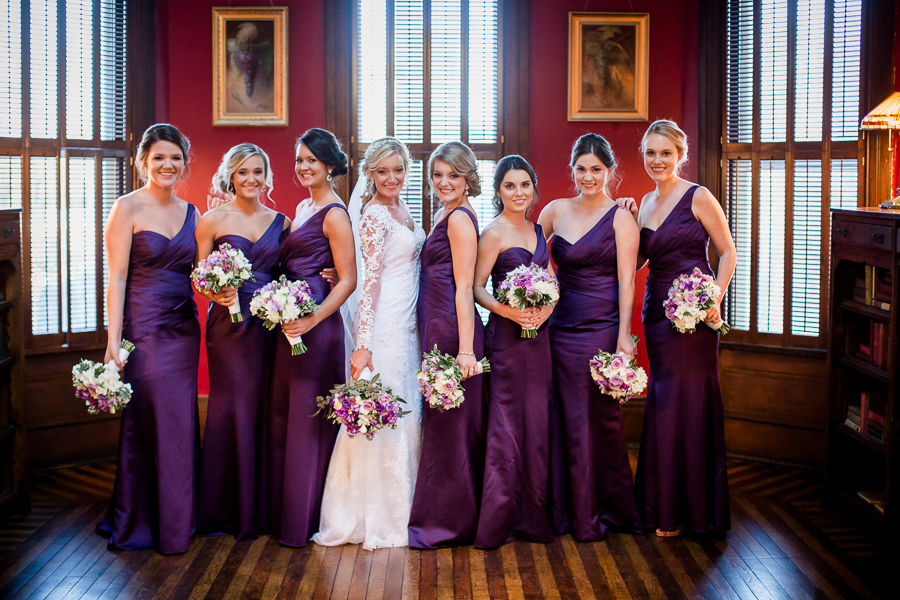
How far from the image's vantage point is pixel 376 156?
13.2 ft

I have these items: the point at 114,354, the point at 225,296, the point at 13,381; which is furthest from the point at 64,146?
the point at 225,296

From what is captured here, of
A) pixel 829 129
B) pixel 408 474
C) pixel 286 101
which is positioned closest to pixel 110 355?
pixel 408 474

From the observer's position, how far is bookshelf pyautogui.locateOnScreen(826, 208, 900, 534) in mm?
4031

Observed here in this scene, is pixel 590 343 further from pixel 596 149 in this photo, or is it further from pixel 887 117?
pixel 887 117

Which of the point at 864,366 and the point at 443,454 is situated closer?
the point at 443,454

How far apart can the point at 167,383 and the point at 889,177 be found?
168 inches

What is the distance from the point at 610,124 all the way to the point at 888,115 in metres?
1.78

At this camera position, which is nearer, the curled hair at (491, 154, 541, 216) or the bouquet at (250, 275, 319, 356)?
the bouquet at (250, 275, 319, 356)

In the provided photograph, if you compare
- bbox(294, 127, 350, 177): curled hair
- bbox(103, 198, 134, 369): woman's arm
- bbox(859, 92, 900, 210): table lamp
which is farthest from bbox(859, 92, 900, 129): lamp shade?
bbox(103, 198, 134, 369): woman's arm

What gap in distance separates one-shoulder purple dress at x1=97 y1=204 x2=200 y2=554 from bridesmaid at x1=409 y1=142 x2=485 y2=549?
3.77ft

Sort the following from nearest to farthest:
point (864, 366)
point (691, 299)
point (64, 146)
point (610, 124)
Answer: point (691, 299), point (864, 366), point (64, 146), point (610, 124)

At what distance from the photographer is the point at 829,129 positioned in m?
5.25

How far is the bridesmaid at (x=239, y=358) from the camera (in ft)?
13.4

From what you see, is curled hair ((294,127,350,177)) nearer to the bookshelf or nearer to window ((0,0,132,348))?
window ((0,0,132,348))
